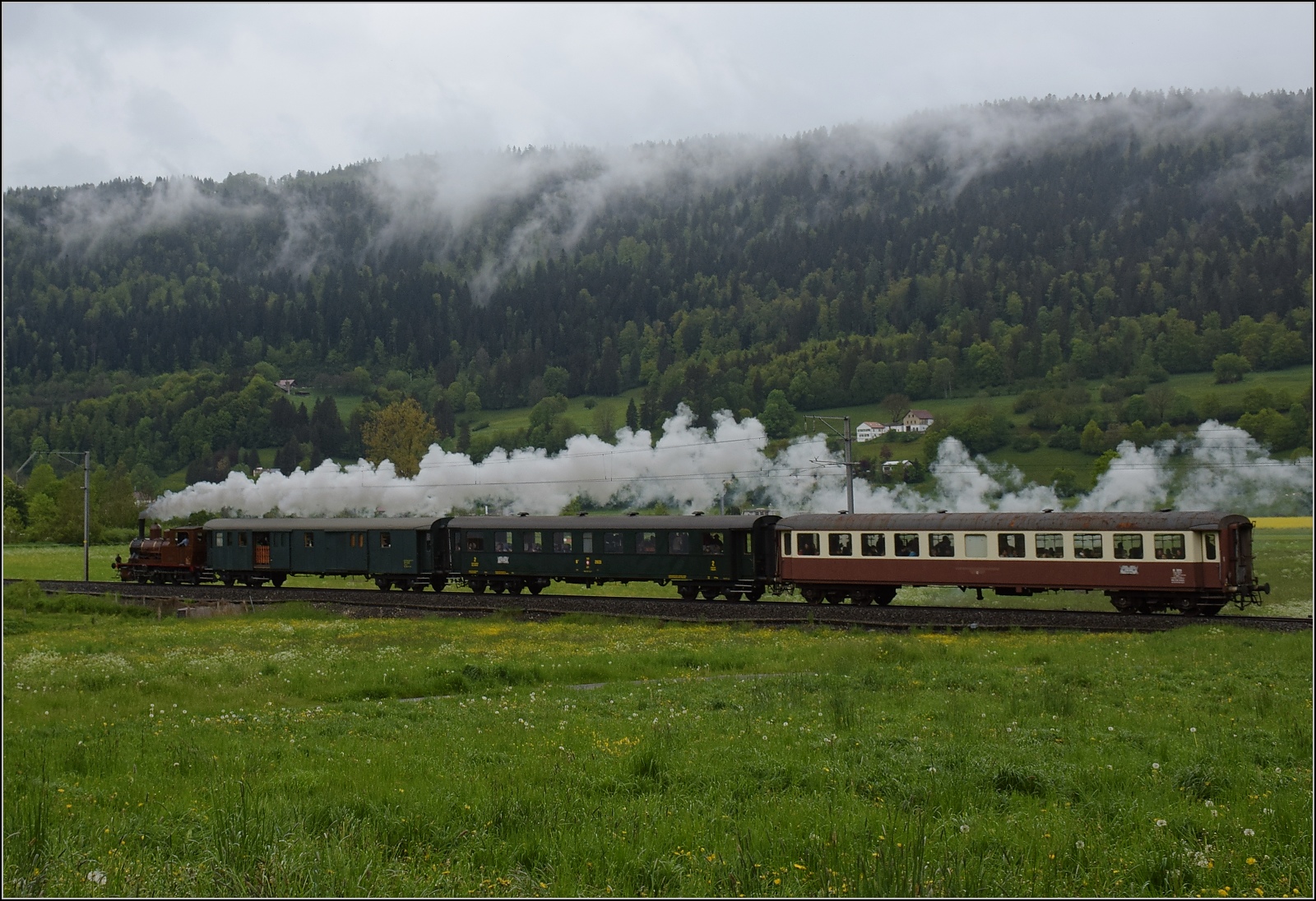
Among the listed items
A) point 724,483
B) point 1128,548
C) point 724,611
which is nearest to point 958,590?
point 724,483

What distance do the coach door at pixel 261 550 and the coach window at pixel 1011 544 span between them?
3899 centimetres

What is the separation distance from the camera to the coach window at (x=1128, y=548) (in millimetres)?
34406

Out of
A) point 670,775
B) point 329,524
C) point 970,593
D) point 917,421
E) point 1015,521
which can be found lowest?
point 970,593

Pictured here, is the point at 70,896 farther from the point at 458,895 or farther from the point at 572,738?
the point at 572,738

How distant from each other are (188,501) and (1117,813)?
72867mm

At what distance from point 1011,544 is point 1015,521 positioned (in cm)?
82

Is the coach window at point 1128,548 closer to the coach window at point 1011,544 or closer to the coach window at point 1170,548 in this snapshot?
the coach window at point 1170,548

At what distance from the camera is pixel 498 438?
177750 millimetres

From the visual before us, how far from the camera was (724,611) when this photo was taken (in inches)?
1465

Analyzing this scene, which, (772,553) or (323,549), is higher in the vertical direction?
(323,549)

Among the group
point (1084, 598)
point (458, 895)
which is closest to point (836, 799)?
point (458, 895)

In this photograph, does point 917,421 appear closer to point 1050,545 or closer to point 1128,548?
point 1050,545

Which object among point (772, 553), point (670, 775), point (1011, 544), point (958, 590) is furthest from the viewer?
point (958, 590)

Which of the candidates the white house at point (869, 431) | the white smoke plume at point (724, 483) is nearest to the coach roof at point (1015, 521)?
the white smoke plume at point (724, 483)
